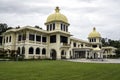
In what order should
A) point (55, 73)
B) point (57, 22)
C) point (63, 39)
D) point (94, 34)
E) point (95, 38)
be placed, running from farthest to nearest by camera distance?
point (94, 34)
point (95, 38)
point (63, 39)
point (57, 22)
point (55, 73)

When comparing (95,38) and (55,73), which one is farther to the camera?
(95,38)

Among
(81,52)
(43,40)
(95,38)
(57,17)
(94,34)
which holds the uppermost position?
(57,17)

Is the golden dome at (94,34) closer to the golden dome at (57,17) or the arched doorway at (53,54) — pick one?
the golden dome at (57,17)

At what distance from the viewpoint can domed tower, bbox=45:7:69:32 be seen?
47.7m

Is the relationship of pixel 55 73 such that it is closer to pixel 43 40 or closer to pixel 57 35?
pixel 57 35

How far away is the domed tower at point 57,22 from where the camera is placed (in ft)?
156

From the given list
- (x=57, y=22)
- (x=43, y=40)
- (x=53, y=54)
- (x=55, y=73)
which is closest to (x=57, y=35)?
(x=57, y=22)

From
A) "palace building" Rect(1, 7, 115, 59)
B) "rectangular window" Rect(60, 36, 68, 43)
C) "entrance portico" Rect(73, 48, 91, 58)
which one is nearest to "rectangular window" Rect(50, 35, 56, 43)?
"palace building" Rect(1, 7, 115, 59)

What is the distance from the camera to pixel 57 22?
47719 mm

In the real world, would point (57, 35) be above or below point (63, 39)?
above

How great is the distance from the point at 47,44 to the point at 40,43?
114 inches

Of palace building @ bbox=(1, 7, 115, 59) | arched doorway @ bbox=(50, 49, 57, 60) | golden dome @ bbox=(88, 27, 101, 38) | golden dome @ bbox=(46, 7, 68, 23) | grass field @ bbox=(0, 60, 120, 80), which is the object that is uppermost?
golden dome @ bbox=(46, 7, 68, 23)

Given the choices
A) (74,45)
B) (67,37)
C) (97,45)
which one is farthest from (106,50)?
(67,37)

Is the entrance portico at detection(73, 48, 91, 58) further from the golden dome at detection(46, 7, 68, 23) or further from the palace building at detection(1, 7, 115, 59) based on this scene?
the golden dome at detection(46, 7, 68, 23)
